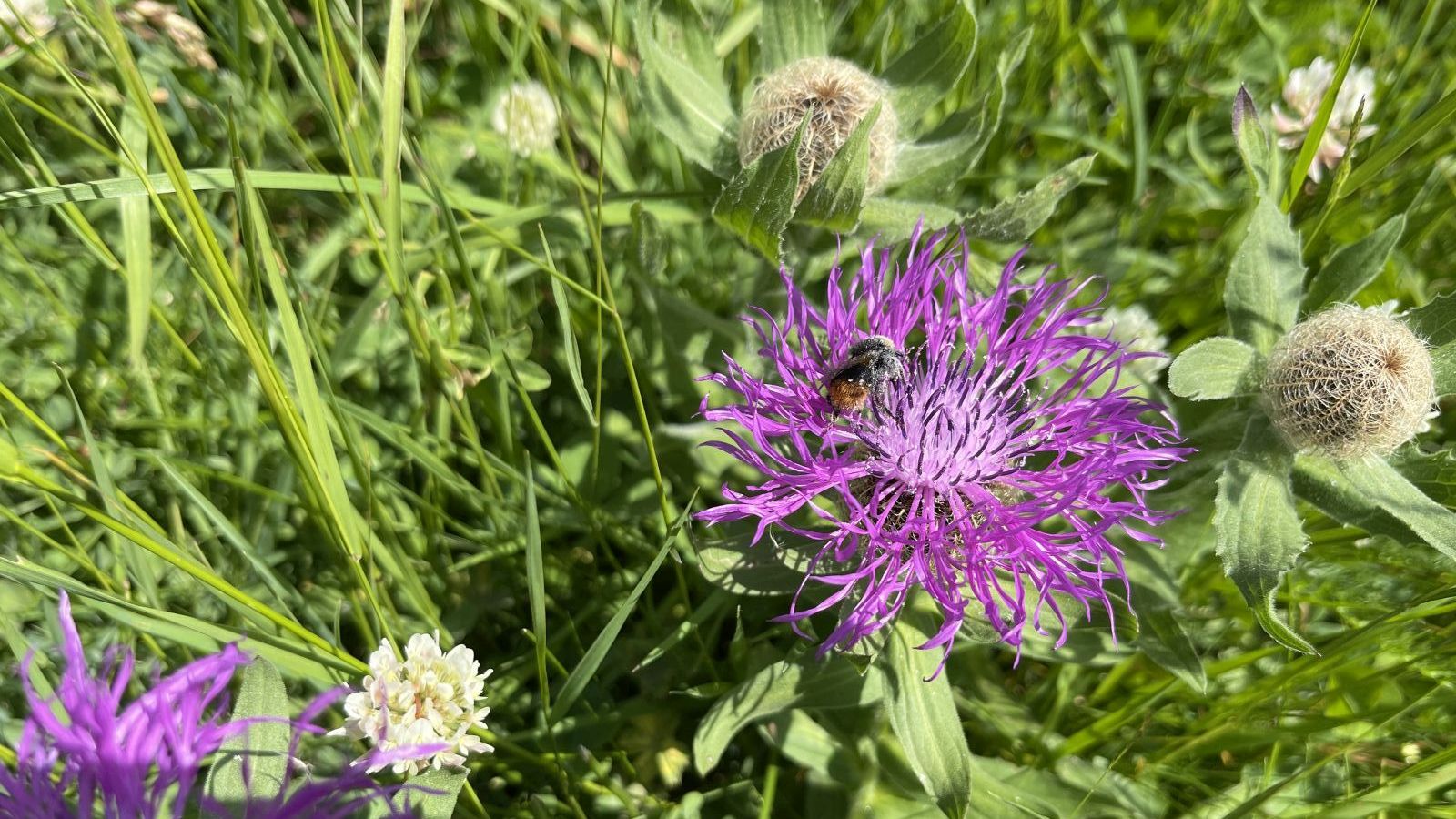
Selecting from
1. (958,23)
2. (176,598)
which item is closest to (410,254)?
(176,598)

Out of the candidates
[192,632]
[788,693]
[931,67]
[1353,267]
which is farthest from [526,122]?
[1353,267]

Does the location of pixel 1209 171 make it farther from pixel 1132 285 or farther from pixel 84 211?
pixel 84 211

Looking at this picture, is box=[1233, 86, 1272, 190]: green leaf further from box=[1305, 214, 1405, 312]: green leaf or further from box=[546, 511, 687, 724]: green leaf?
box=[546, 511, 687, 724]: green leaf

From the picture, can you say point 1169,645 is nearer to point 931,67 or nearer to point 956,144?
point 956,144

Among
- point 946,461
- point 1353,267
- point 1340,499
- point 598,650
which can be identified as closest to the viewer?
point 598,650

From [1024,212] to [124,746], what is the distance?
215 cm

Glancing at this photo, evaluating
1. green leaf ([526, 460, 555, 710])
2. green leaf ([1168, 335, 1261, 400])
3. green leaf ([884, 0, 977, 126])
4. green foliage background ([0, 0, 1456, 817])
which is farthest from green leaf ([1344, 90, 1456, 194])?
green leaf ([526, 460, 555, 710])

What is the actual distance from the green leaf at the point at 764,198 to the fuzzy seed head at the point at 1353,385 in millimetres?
1193

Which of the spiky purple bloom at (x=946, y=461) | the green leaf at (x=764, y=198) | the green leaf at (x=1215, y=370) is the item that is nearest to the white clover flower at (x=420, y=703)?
the spiky purple bloom at (x=946, y=461)

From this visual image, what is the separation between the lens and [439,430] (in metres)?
2.85

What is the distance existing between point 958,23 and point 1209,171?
1.29 meters

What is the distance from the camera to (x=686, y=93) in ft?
9.02

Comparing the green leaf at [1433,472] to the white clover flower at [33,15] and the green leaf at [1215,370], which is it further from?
the white clover flower at [33,15]

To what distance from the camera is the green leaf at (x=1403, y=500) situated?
2.17 metres
